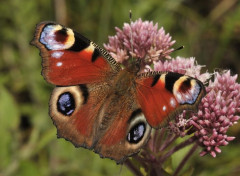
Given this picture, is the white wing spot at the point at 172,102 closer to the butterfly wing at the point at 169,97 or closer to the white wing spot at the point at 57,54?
the butterfly wing at the point at 169,97

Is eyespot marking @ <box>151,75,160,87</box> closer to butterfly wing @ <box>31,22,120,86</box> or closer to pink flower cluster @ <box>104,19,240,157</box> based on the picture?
pink flower cluster @ <box>104,19,240,157</box>

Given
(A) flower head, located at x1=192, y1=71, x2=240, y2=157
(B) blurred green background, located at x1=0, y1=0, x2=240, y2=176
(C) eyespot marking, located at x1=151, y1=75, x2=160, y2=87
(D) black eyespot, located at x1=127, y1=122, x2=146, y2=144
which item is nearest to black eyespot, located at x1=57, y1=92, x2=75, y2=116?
(D) black eyespot, located at x1=127, y1=122, x2=146, y2=144

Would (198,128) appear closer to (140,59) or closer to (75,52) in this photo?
(140,59)

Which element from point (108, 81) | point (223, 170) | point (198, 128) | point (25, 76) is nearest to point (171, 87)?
point (198, 128)

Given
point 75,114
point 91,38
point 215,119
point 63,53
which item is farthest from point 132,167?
point 91,38

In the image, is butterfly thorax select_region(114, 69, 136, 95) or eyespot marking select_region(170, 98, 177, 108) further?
butterfly thorax select_region(114, 69, 136, 95)
